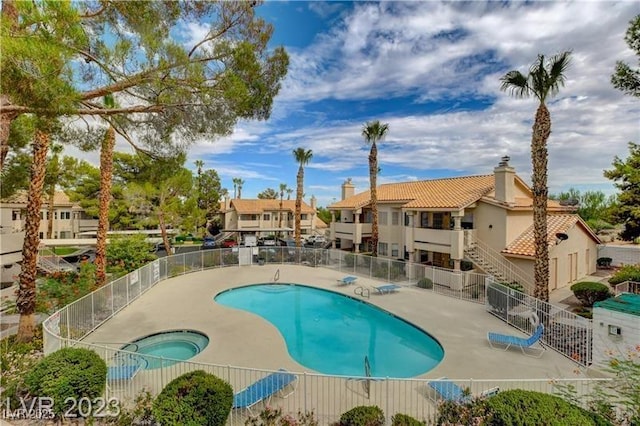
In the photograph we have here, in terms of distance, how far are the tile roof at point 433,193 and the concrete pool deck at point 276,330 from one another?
7135 mm

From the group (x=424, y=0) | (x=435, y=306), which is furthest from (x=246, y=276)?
(x=424, y=0)

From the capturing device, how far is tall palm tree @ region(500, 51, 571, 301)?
1379 centimetres

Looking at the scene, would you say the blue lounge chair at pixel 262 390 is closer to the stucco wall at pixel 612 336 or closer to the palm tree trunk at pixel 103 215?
the stucco wall at pixel 612 336

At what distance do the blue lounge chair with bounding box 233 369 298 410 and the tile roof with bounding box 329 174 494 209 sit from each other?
55.9ft

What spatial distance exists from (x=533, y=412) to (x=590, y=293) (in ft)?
45.7

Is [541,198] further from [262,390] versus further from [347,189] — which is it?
[347,189]

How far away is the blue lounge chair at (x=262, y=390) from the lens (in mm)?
7391

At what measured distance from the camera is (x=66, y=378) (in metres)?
6.71

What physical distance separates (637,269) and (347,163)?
102ft

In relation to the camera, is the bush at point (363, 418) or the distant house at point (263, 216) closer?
the bush at point (363, 418)

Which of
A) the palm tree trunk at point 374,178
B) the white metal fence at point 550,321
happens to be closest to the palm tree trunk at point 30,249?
the white metal fence at point 550,321

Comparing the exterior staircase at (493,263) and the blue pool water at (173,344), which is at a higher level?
the exterior staircase at (493,263)

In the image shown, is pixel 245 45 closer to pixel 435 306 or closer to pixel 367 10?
pixel 367 10

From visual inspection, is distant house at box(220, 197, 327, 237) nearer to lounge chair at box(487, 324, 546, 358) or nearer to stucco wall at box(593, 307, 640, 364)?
lounge chair at box(487, 324, 546, 358)
